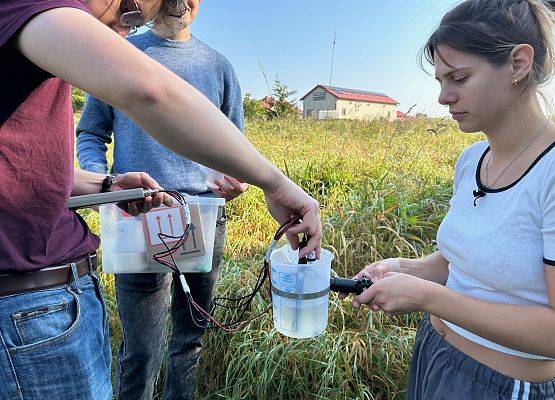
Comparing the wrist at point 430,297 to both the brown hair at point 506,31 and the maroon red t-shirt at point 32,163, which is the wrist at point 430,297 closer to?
the brown hair at point 506,31

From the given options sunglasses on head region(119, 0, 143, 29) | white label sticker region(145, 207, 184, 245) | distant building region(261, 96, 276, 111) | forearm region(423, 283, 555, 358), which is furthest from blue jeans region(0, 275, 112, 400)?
distant building region(261, 96, 276, 111)

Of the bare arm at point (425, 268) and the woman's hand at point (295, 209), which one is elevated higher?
the woman's hand at point (295, 209)

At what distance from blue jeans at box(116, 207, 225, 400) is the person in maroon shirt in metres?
0.71

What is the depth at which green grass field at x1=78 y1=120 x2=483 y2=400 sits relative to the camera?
242 cm

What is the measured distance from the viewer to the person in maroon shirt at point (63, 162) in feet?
2.59

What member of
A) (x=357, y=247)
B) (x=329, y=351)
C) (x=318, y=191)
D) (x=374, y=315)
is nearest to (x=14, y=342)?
(x=329, y=351)

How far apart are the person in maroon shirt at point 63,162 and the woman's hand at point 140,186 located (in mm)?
237

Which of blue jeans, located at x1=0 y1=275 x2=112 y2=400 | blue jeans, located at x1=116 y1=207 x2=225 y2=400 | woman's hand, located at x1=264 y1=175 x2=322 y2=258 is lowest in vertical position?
blue jeans, located at x1=116 y1=207 x2=225 y2=400

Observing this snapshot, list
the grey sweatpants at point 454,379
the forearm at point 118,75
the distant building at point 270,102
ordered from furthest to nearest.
Result: the distant building at point 270,102, the grey sweatpants at point 454,379, the forearm at point 118,75

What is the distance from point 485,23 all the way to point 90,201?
1.28m

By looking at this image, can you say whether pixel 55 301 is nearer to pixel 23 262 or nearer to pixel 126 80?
pixel 23 262

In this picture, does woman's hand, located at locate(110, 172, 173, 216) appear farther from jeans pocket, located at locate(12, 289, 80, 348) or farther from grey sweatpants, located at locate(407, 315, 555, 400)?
grey sweatpants, located at locate(407, 315, 555, 400)

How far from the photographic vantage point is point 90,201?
1286 millimetres

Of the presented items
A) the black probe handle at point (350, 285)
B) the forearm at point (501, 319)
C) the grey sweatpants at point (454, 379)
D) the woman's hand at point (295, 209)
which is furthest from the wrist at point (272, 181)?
the grey sweatpants at point (454, 379)
